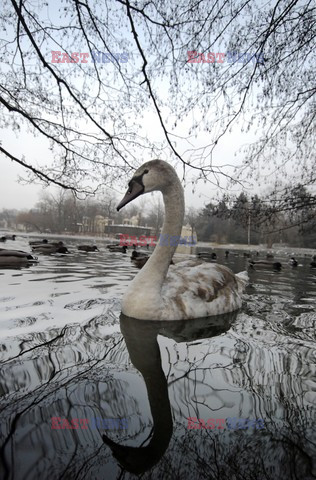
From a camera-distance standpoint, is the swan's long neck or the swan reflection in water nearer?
the swan reflection in water

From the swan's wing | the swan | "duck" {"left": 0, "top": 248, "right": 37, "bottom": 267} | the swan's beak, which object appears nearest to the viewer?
the swan

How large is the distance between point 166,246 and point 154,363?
1764 millimetres

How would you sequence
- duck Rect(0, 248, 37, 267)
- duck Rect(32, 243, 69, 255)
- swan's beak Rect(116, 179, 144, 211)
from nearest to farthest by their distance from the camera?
swan's beak Rect(116, 179, 144, 211)
duck Rect(0, 248, 37, 267)
duck Rect(32, 243, 69, 255)

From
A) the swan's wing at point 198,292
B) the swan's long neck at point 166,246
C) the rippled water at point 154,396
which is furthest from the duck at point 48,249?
the swan's long neck at point 166,246

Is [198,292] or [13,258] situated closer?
[198,292]

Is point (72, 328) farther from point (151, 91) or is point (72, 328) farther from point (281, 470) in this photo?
point (151, 91)

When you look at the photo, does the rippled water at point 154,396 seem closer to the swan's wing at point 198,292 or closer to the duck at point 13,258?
the swan's wing at point 198,292

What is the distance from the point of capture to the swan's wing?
333 cm

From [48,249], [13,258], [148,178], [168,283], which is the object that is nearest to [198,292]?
[168,283]

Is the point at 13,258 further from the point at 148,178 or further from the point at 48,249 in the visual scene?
the point at 148,178

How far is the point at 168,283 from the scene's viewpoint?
3.73 metres

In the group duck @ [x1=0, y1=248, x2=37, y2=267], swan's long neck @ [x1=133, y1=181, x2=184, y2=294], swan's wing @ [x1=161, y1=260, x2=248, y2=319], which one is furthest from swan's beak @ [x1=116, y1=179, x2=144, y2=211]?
duck @ [x1=0, y1=248, x2=37, y2=267]

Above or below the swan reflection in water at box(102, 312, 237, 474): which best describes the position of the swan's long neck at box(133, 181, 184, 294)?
above

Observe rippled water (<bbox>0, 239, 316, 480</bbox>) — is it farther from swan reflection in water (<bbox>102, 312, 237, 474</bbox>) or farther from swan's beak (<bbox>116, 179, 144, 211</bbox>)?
swan's beak (<bbox>116, 179, 144, 211</bbox>)
